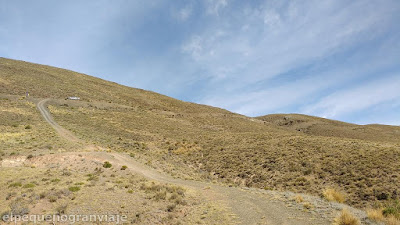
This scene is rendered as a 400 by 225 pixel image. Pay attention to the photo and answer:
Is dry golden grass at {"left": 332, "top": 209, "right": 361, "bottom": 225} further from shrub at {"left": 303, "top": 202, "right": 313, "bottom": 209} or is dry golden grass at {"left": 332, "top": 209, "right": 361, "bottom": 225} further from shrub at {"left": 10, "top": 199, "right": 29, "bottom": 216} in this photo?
shrub at {"left": 10, "top": 199, "right": 29, "bottom": 216}

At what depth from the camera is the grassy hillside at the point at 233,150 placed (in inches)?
703

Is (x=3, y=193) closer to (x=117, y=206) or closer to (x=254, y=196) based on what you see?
(x=117, y=206)

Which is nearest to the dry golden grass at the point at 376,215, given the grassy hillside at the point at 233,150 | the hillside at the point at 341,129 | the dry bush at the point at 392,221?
the dry bush at the point at 392,221

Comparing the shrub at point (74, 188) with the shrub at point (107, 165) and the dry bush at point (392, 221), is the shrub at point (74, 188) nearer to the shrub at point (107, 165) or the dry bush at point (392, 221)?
the shrub at point (107, 165)

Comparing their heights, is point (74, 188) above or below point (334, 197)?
above

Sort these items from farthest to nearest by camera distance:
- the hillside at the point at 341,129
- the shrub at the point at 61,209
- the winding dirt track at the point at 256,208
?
the hillside at the point at 341,129
the shrub at the point at 61,209
the winding dirt track at the point at 256,208

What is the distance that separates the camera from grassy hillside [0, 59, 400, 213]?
1784 centimetres

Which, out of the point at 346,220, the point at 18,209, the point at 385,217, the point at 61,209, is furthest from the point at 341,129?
the point at 18,209

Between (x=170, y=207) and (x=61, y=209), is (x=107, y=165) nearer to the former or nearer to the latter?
(x=61, y=209)

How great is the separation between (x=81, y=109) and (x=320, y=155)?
46527 millimetres

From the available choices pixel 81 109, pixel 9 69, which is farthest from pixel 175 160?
pixel 9 69

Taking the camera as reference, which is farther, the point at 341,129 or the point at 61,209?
the point at 341,129

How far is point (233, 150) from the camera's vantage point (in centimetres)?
3127

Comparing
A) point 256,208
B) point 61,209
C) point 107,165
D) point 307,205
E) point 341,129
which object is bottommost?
point 256,208
